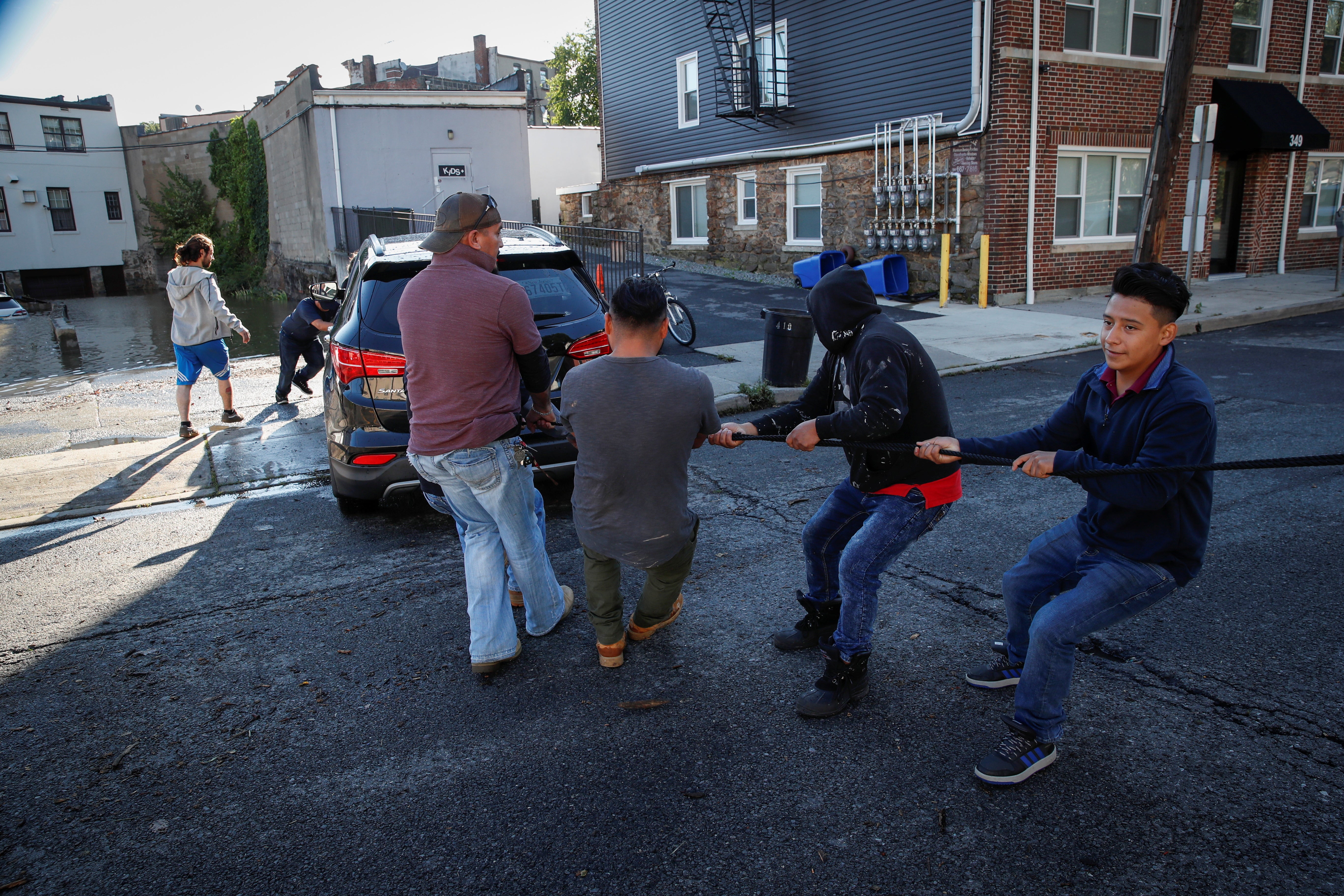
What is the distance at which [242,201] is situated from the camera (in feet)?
110

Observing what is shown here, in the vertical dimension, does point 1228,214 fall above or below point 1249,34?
below

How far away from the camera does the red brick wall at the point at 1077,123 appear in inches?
574

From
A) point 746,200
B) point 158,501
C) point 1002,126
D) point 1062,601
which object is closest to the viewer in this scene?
point 1062,601

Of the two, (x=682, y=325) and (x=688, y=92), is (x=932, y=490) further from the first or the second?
(x=688, y=92)

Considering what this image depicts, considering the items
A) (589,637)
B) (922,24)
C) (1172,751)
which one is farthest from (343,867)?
(922,24)

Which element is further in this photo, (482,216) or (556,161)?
(556,161)

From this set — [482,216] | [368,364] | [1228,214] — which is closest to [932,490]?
[482,216]

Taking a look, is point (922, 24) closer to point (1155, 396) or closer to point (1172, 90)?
point (1172, 90)

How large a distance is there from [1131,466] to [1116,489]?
0.27 feet

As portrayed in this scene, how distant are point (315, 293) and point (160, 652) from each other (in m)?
5.71

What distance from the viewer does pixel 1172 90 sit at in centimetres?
1232

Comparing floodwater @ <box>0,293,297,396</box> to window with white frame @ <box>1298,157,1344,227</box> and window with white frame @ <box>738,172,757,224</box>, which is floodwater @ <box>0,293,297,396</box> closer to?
window with white frame @ <box>738,172,757,224</box>

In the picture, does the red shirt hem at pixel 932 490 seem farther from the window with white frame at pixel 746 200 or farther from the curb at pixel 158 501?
the window with white frame at pixel 746 200

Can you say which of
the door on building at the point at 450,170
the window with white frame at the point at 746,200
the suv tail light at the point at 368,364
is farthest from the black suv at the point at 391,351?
the door on building at the point at 450,170
